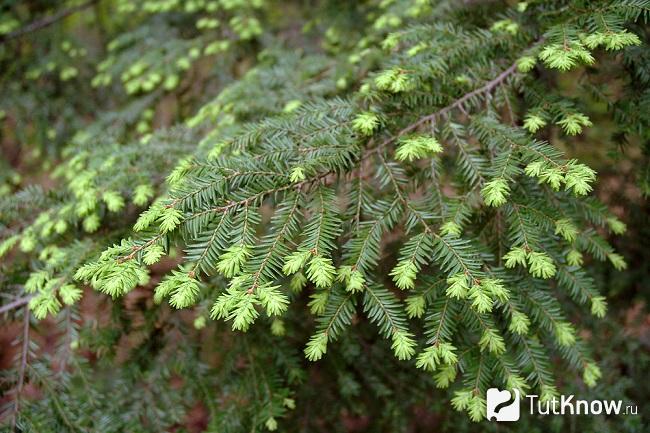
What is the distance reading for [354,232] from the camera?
5.70 feet

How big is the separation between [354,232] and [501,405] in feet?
4.09

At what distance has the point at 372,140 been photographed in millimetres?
1994

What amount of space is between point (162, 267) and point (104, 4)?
8.16ft

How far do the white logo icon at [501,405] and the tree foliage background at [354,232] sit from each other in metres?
0.07

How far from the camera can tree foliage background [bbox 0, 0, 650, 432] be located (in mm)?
1605

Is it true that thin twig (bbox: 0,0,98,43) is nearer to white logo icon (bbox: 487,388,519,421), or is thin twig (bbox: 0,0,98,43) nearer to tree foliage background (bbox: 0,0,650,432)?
tree foliage background (bbox: 0,0,650,432)

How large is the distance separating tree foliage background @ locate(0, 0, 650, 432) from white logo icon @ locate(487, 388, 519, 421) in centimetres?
7

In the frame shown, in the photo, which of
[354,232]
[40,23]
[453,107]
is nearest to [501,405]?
[354,232]

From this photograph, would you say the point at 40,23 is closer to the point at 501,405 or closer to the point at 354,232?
the point at 354,232

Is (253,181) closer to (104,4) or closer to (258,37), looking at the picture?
(258,37)

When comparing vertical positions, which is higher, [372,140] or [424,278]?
[372,140]

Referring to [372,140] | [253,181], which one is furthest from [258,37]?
[253,181]

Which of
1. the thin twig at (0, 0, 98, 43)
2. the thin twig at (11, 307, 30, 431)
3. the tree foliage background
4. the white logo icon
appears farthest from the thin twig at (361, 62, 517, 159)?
the thin twig at (0, 0, 98, 43)

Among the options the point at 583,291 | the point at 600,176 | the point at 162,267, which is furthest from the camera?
the point at 162,267
